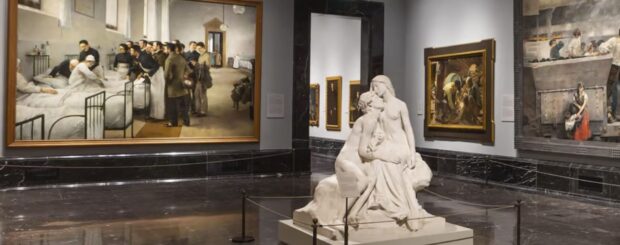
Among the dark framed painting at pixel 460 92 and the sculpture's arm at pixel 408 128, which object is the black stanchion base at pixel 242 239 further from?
the dark framed painting at pixel 460 92

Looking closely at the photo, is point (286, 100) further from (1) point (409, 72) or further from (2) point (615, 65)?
(2) point (615, 65)

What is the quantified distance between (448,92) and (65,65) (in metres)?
9.31

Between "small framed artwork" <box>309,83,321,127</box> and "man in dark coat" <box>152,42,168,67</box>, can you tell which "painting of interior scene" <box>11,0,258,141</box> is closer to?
"man in dark coat" <box>152,42,168,67</box>

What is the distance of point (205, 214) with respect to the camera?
31.1 feet

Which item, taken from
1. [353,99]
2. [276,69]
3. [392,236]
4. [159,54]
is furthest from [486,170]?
[159,54]

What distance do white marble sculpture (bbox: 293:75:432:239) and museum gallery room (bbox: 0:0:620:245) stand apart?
0.08 ft

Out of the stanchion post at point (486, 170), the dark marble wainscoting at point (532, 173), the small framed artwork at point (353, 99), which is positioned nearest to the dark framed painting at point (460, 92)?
the stanchion post at point (486, 170)

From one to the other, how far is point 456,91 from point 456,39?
134cm

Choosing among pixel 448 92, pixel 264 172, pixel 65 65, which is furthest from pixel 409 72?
pixel 65 65

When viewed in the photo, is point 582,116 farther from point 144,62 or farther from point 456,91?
point 144,62

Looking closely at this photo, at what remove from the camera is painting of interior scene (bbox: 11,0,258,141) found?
41.0 ft

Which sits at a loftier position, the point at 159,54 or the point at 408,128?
the point at 159,54

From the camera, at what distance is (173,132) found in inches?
555

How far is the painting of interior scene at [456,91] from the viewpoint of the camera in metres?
14.5
